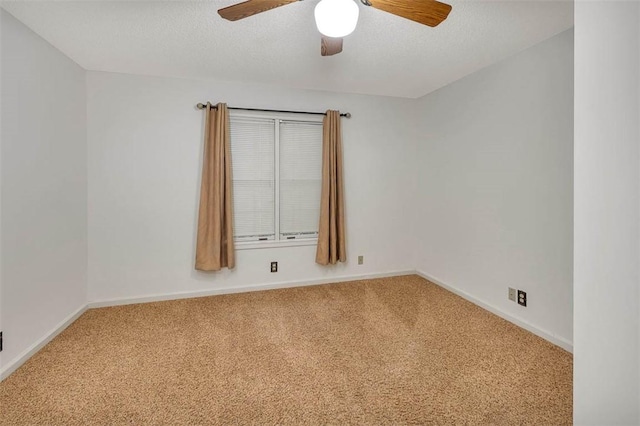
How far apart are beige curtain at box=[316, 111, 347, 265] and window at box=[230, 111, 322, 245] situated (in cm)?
14

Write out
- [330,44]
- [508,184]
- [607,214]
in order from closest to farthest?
[607,214], [330,44], [508,184]

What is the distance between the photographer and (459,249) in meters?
3.46

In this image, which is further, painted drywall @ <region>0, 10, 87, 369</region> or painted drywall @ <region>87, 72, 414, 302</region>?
painted drywall @ <region>87, 72, 414, 302</region>

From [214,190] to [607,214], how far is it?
310cm

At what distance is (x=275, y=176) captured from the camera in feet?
A: 12.0

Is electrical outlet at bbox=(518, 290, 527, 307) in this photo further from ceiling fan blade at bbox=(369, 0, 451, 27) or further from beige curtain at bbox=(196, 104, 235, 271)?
beige curtain at bbox=(196, 104, 235, 271)

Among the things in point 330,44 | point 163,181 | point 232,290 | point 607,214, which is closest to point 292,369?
point 232,290

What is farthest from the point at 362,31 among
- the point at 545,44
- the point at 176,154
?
the point at 176,154

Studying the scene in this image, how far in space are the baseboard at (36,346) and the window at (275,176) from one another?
161 centimetres

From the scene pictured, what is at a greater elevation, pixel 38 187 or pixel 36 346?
pixel 38 187

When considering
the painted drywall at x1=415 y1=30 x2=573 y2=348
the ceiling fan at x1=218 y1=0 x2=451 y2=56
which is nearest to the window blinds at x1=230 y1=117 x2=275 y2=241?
the ceiling fan at x1=218 y1=0 x2=451 y2=56

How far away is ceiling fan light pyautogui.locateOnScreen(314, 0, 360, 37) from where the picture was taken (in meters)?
1.57

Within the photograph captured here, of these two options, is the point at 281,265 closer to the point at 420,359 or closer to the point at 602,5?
the point at 420,359

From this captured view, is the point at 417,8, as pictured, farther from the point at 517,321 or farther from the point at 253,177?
the point at 517,321
